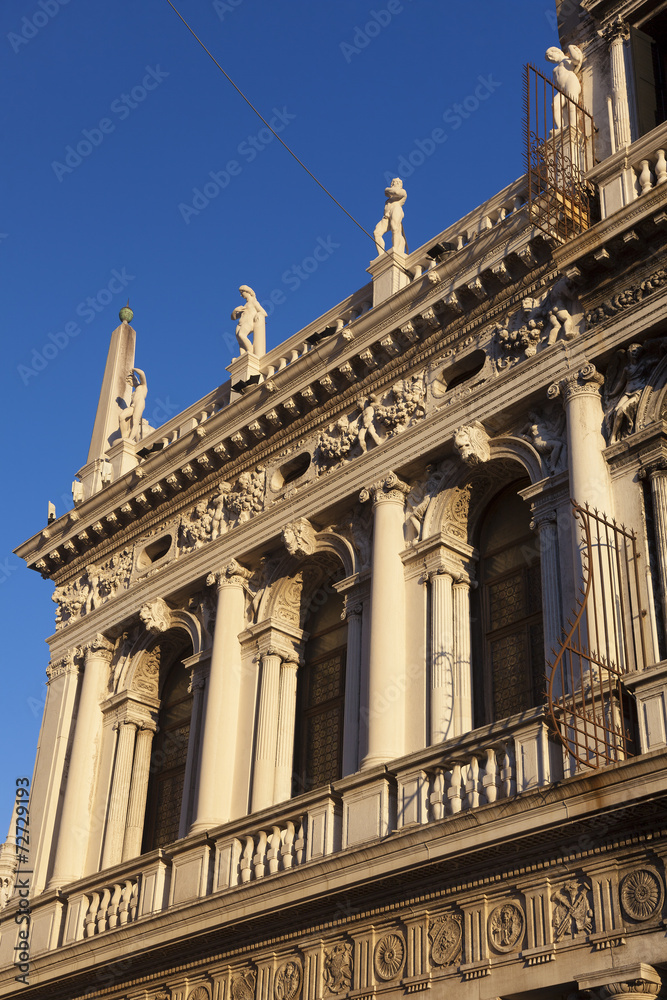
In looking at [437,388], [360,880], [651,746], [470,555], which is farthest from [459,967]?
[437,388]

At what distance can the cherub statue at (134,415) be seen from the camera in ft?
86.6

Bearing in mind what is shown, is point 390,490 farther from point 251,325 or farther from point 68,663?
point 68,663

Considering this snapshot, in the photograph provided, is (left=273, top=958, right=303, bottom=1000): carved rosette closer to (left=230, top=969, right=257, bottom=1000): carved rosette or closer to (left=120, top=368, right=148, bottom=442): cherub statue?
(left=230, top=969, right=257, bottom=1000): carved rosette

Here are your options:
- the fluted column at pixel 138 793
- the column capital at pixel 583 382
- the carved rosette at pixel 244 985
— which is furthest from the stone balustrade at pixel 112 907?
the column capital at pixel 583 382

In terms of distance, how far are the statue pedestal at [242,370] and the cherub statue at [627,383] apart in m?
7.86

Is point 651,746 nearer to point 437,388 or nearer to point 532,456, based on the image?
point 532,456

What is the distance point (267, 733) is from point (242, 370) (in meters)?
6.80

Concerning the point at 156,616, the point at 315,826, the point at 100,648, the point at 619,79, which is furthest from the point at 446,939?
the point at 619,79

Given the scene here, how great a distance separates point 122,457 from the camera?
2570cm

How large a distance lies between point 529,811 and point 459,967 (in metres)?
1.83

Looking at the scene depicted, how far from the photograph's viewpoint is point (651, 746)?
1306 cm

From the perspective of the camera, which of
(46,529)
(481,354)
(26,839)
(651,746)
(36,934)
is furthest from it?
(46,529)

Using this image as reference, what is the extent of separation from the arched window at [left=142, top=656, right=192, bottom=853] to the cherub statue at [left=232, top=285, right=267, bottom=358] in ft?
18.2

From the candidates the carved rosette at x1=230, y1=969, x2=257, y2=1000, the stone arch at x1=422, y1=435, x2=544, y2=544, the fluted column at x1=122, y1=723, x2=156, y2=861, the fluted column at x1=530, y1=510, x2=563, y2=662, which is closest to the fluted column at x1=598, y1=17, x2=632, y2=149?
the stone arch at x1=422, y1=435, x2=544, y2=544
